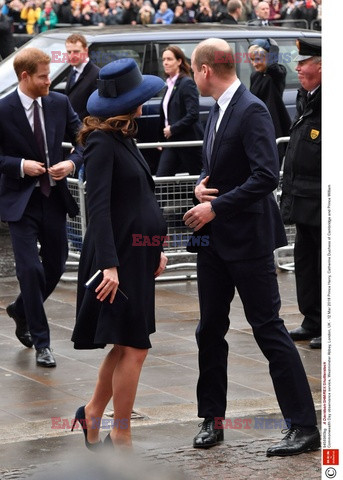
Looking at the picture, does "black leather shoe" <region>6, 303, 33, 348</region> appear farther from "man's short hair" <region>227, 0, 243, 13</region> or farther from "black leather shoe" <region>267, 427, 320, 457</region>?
"man's short hair" <region>227, 0, 243, 13</region>

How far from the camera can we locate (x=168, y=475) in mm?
5309

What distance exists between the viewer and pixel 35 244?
25.3ft

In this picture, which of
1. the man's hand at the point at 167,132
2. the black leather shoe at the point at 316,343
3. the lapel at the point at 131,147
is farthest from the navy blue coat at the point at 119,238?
the man's hand at the point at 167,132

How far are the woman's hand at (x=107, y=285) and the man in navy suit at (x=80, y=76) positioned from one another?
671cm

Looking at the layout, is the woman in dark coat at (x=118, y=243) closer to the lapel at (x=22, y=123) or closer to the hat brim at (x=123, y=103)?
the hat brim at (x=123, y=103)

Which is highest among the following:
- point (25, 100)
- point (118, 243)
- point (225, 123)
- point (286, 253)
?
point (25, 100)

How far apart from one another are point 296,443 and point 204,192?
1.34 metres

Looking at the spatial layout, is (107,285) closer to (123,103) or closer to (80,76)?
(123,103)

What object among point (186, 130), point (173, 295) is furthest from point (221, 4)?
point (173, 295)

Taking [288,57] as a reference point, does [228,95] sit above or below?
below

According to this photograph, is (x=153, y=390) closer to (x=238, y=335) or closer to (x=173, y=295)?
(x=238, y=335)

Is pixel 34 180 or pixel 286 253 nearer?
pixel 34 180

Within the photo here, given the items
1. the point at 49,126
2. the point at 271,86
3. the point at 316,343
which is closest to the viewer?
the point at 49,126

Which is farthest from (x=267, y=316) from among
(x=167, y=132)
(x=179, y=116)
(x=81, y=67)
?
(x=81, y=67)
